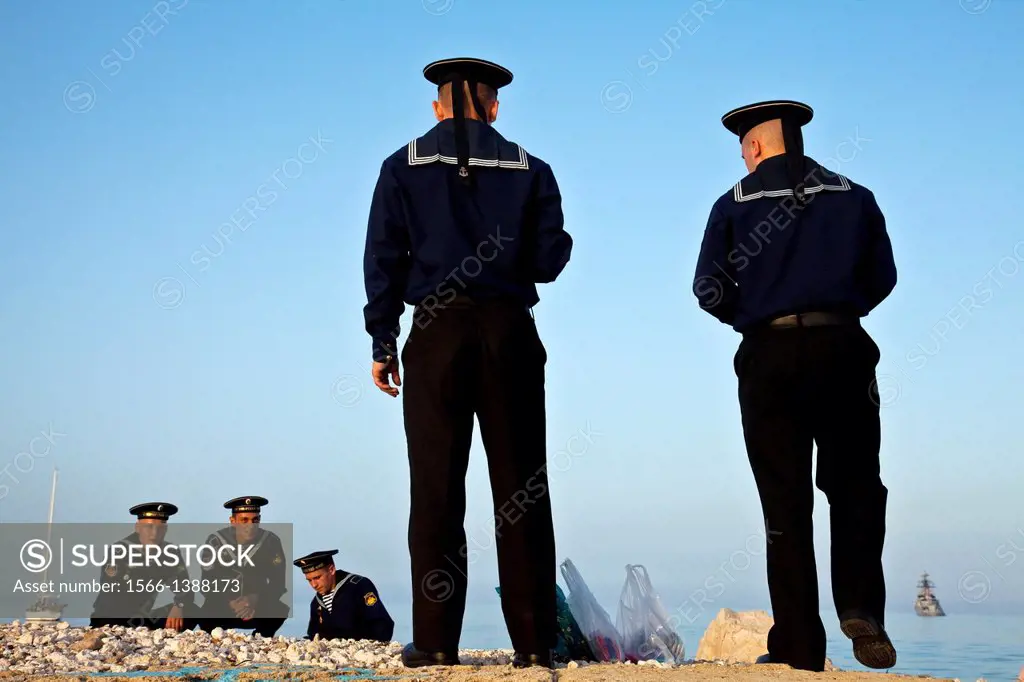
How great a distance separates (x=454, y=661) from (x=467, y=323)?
4.70 feet

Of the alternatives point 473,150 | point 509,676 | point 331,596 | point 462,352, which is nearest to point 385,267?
point 462,352

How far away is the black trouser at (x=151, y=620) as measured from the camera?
7609mm

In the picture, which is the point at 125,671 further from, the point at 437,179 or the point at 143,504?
the point at 143,504

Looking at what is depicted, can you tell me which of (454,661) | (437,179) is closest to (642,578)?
(454,661)

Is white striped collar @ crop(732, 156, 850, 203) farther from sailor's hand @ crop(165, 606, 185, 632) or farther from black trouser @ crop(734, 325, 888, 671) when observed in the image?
sailor's hand @ crop(165, 606, 185, 632)

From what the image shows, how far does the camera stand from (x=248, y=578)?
8.71m

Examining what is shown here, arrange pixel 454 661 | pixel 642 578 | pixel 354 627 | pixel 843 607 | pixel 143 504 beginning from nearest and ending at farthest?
pixel 454 661 → pixel 843 607 → pixel 642 578 → pixel 354 627 → pixel 143 504

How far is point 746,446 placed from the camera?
4.67 metres

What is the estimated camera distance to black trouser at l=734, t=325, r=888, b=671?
4.42m

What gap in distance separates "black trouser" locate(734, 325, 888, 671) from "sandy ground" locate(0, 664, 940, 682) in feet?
1.39

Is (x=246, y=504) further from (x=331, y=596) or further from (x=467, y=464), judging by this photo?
(x=467, y=464)

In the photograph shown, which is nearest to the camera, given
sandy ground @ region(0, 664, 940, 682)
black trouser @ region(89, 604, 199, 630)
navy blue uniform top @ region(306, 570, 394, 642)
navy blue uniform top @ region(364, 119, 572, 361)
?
sandy ground @ region(0, 664, 940, 682)

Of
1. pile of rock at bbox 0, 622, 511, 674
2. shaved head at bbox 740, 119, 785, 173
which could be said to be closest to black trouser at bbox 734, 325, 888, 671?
shaved head at bbox 740, 119, 785, 173

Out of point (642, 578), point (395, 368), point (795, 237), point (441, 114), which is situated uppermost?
point (441, 114)
